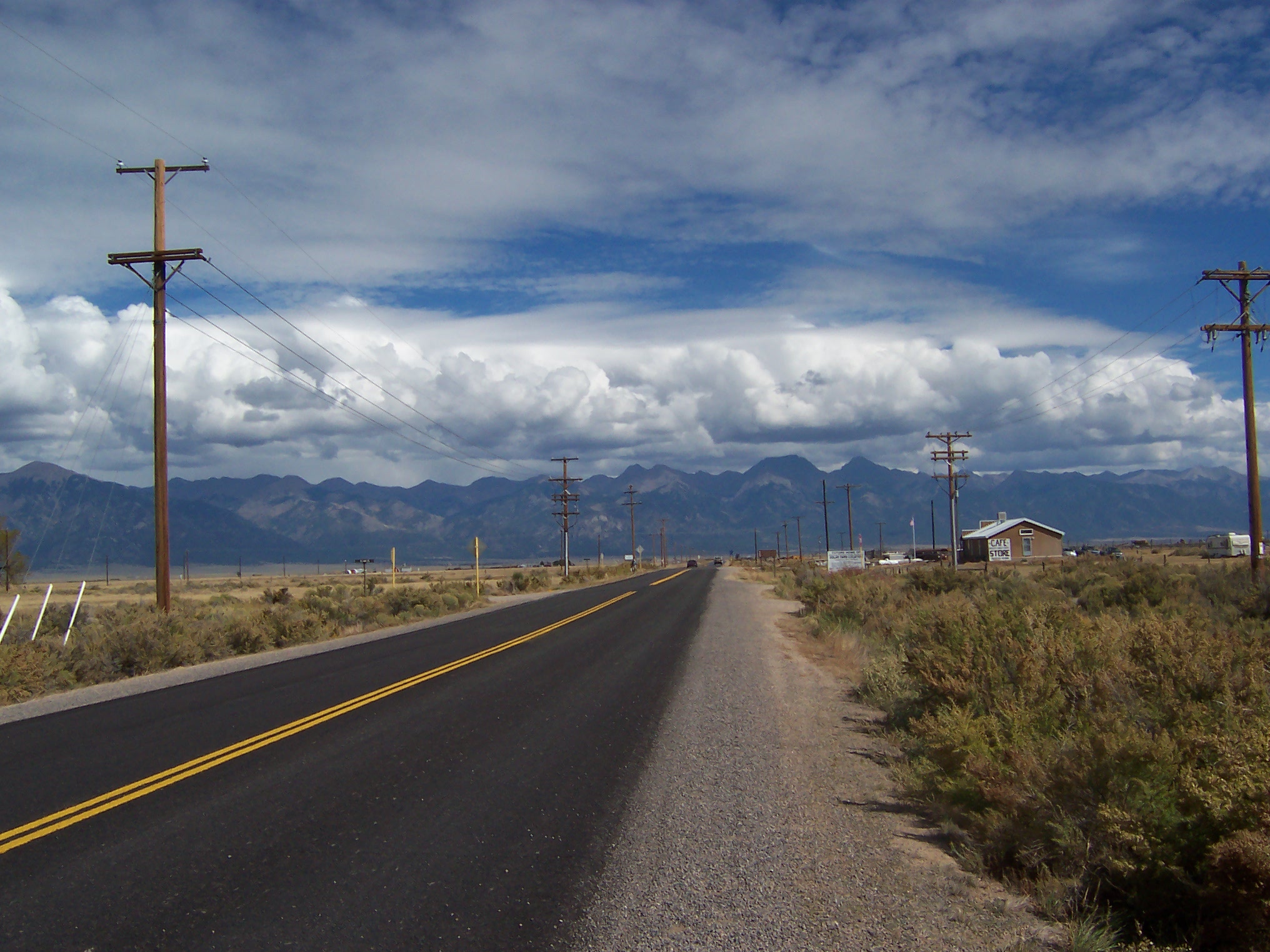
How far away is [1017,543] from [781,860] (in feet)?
300

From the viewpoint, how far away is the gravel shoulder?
4973mm

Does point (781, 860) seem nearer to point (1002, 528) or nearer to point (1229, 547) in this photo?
point (1229, 547)

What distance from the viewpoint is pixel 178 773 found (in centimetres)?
816

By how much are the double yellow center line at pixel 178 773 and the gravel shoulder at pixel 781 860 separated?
13.2 feet

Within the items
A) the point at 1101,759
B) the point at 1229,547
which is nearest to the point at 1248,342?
the point at 1101,759

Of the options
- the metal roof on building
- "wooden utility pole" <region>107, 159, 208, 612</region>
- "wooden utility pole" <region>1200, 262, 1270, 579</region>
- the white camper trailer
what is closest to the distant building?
the metal roof on building

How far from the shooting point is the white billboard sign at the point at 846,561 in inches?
2243

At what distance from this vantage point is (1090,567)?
36.5 metres

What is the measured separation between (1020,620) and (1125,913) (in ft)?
23.2

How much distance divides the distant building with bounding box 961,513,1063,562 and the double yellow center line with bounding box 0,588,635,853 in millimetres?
81544

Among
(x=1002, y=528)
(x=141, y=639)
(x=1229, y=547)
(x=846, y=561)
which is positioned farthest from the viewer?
(x=1002, y=528)

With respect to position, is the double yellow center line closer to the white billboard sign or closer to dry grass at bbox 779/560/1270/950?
dry grass at bbox 779/560/1270/950

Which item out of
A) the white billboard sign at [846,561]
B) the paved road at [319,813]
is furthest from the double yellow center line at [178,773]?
the white billboard sign at [846,561]

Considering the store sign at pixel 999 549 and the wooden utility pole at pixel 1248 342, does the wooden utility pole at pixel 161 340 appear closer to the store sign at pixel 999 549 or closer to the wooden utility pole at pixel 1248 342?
the wooden utility pole at pixel 1248 342
